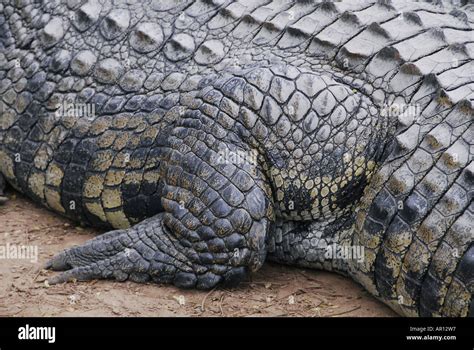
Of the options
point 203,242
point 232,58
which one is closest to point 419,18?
point 232,58

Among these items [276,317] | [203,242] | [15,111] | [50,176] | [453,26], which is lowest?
[276,317]

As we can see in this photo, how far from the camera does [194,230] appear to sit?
14.5 ft

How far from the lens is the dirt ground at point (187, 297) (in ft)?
13.9

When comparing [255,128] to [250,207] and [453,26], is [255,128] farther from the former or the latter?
[453,26]

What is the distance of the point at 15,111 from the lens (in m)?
5.34

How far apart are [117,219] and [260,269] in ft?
2.90

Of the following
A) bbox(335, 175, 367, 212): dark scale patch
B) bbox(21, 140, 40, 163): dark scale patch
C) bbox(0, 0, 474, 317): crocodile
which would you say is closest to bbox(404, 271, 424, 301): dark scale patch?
bbox(0, 0, 474, 317): crocodile

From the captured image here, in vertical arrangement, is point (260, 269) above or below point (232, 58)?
below

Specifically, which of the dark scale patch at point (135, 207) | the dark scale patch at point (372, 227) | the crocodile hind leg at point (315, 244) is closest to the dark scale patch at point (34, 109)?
the dark scale patch at point (135, 207)

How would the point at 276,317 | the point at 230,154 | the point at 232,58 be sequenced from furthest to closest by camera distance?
the point at 232,58 → the point at 230,154 → the point at 276,317

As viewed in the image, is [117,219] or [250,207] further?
[117,219]

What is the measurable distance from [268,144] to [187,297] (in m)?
0.90

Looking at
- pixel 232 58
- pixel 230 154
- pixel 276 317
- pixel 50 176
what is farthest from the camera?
pixel 50 176

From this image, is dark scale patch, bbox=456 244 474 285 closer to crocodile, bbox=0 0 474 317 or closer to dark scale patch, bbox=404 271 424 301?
crocodile, bbox=0 0 474 317
